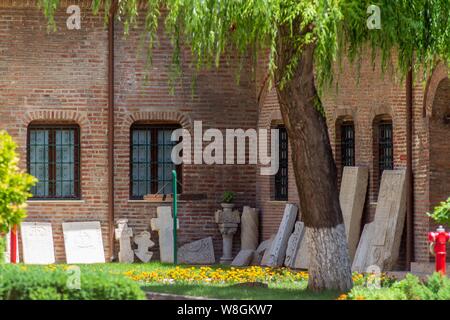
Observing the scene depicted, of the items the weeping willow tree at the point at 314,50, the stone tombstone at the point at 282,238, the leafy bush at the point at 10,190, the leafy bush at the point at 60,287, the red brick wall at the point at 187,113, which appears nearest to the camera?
the leafy bush at the point at 60,287

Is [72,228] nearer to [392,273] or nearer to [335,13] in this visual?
[392,273]

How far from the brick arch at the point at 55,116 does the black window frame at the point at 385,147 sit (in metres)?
5.96

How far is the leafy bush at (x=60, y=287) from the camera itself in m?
13.3

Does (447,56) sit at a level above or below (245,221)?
above

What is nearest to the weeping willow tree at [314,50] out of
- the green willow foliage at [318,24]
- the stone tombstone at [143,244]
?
the green willow foliage at [318,24]

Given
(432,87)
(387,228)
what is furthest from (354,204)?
(432,87)

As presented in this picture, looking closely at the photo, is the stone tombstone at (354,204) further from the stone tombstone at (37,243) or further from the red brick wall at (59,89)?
the stone tombstone at (37,243)

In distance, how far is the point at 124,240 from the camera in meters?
26.3

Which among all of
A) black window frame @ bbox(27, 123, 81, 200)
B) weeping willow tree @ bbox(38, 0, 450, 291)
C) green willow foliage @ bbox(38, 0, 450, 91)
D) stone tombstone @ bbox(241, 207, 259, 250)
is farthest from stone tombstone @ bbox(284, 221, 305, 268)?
green willow foliage @ bbox(38, 0, 450, 91)

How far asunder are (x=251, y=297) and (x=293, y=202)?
31.3 ft

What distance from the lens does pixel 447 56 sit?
17750 millimetres

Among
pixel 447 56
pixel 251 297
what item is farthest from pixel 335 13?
pixel 251 297

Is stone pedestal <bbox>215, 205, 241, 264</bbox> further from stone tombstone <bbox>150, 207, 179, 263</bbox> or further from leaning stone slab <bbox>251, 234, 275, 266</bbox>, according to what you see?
stone tombstone <bbox>150, 207, 179, 263</bbox>

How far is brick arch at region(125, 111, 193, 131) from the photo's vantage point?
26.6m
